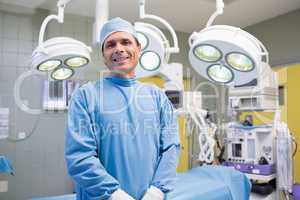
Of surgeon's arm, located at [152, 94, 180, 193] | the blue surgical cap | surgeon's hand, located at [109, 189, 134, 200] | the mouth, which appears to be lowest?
surgeon's hand, located at [109, 189, 134, 200]

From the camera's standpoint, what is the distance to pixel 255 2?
10.8 feet

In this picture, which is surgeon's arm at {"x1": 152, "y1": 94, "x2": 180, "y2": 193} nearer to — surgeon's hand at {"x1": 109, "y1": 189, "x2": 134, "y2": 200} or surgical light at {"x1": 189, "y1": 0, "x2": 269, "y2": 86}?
surgeon's hand at {"x1": 109, "y1": 189, "x2": 134, "y2": 200}

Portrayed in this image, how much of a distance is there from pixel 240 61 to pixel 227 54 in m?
0.07

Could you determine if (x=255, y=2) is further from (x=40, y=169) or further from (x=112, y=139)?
(x=40, y=169)

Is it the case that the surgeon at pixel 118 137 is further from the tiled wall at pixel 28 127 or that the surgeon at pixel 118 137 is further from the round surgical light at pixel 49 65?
the tiled wall at pixel 28 127

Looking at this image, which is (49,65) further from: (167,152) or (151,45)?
(167,152)

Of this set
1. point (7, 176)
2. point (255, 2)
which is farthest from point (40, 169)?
point (255, 2)

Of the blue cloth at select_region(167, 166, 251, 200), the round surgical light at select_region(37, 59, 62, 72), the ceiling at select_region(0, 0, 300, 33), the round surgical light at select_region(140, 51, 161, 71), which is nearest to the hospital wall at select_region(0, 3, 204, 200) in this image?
the ceiling at select_region(0, 0, 300, 33)

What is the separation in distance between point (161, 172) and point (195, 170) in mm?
1269

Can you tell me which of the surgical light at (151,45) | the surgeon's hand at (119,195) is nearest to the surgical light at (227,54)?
the surgical light at (151,45)

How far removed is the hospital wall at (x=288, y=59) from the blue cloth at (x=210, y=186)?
5.55 ft

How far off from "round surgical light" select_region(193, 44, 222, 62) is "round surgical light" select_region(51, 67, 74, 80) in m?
0.80

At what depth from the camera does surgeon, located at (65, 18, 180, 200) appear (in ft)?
3.37

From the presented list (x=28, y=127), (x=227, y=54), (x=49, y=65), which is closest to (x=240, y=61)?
(x=227, y=54)
